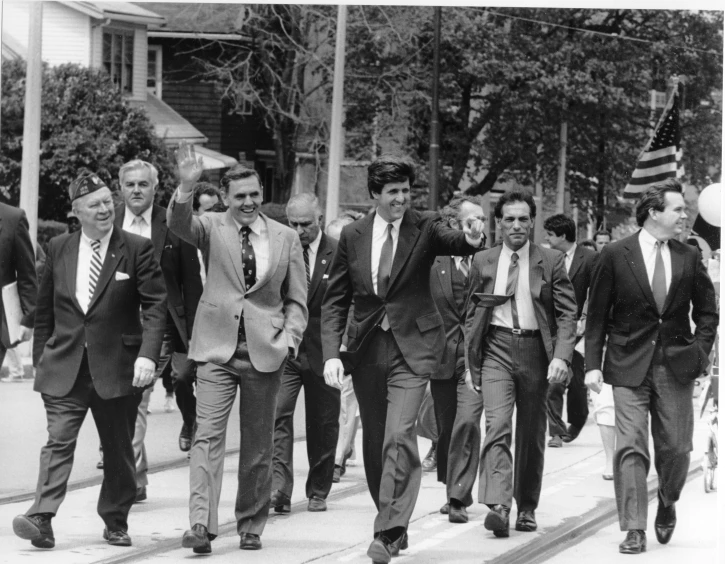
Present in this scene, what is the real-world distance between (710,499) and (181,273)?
399 cm

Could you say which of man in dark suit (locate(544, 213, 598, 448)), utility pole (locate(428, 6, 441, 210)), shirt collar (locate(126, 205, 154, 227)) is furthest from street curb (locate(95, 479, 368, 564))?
utility pole (locate(428, 6, 441, 210))

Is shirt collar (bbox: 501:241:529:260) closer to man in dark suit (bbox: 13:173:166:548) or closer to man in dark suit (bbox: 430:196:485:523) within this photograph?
man in dark suit (bbox: 430:196:485:523)

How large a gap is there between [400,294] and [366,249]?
0.31 m

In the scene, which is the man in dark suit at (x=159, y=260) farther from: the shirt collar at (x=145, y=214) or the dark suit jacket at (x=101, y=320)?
the dark suit jacket at (x=101, y=320)

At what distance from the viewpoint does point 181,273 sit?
9.66m

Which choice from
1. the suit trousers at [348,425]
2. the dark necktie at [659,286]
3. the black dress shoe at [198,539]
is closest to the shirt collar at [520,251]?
the dark necktie at [659,286]

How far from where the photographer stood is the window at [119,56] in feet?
131

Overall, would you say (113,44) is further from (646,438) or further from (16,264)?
(646,438)

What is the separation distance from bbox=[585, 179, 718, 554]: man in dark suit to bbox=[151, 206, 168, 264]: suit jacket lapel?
3000 millimetres

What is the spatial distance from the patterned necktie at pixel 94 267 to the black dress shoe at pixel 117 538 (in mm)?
1282

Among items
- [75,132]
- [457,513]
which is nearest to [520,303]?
[457,513]

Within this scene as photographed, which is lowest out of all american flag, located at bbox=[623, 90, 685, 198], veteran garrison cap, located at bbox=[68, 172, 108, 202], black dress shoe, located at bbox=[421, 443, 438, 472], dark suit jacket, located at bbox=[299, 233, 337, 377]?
black dress shoe, located at bbox=[421, 443, 438, 472]

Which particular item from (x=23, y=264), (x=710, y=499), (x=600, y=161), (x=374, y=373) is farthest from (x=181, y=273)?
(x=600, y=161)

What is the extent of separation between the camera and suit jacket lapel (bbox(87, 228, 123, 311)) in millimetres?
7691
